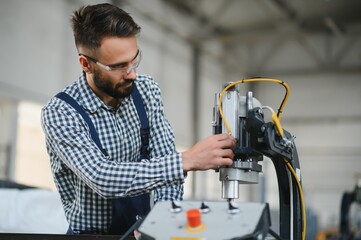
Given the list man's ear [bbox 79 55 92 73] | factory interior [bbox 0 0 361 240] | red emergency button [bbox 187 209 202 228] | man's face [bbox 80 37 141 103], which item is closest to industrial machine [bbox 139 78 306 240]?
red emergency button [bbox 187 209 202 228]

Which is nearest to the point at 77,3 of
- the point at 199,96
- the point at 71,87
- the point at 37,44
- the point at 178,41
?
the point at 37,44

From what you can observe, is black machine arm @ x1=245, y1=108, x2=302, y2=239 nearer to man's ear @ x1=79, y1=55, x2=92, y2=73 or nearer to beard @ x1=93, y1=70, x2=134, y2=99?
beard @ x1=93, y1=70, x2=134, y2=99

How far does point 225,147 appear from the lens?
141cm

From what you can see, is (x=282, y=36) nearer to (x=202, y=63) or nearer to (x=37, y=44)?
(x=202, y=63)

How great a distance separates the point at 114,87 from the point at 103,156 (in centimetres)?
20

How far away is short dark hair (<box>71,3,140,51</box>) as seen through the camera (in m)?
1.62

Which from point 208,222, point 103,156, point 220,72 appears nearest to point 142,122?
point 103,156

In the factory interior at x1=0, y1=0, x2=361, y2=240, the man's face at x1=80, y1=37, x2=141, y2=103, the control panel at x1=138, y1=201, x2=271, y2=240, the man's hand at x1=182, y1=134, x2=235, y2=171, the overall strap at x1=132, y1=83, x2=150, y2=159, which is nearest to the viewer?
the control panel at x1=138, y1=201, x2=271, y2=240

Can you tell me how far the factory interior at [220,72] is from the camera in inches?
237

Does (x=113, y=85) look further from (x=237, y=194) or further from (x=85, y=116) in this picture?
(x=237, y=194)

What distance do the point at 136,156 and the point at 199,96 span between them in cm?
859

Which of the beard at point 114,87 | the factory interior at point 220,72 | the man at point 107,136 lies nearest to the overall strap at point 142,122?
the man at point 107,136

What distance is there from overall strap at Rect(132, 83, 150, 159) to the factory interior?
2.93 m

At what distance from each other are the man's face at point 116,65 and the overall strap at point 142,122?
11 cm
